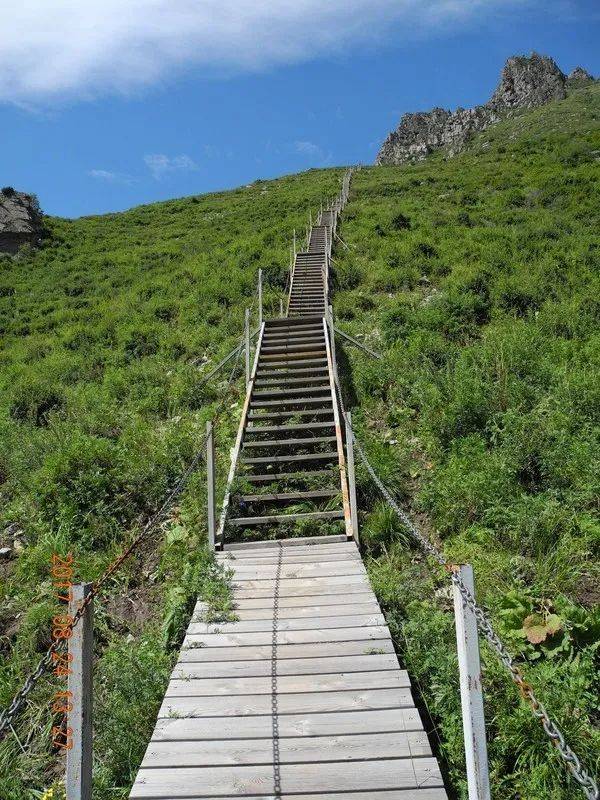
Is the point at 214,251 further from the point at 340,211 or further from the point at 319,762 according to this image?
the point at 319,762

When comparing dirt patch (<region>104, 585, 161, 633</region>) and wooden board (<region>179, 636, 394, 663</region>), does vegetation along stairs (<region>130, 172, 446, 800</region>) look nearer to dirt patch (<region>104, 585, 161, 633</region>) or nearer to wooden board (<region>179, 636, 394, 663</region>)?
wooden board (<region>179, 636, 394, 663</region>)

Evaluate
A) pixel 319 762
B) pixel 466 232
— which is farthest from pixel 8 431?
pixel 466 232

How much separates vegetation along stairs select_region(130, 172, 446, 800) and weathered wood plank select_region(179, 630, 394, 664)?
0.01 metres

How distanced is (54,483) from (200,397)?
159 inches

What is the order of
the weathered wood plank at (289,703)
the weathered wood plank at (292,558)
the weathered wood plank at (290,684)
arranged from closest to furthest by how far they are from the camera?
the weathered wood plank at (289,703)
the weathered wood plank at (290,684)
the weathered wood plank at (292,558)

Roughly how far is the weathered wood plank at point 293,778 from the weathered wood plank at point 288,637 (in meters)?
1.21

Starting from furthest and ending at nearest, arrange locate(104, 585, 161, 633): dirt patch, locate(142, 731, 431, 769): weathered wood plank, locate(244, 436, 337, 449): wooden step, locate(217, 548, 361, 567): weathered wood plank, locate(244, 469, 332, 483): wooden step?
locate(244, 436, 337, 449): wooden step
locate(244, 469, 332, 483): wooden step
locate(217, 548, 361, 567): weathered wood plank
locate(104, 585, 161, 633): dirt patch
locate(142, 731, 431, 769): weathered wood plank

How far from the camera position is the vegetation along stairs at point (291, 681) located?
3.09 meters

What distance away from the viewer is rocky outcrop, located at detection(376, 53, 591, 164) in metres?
66.9

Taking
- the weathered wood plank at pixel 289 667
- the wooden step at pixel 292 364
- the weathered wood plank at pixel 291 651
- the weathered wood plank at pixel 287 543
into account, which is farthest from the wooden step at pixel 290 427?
the weathered wood plank at pixel 289 667

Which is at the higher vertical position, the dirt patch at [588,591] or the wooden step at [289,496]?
the wooden step at [289,496]

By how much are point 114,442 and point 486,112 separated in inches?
3155

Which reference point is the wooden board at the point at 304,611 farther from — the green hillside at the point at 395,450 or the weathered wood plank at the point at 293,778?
the weathered wood plank at the point at 293,778

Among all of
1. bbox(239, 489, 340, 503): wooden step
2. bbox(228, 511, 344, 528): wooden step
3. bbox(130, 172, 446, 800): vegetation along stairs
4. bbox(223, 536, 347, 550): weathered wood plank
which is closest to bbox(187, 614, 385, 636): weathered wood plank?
bbox(130, 172, 446, 800): vegetation along stairs
